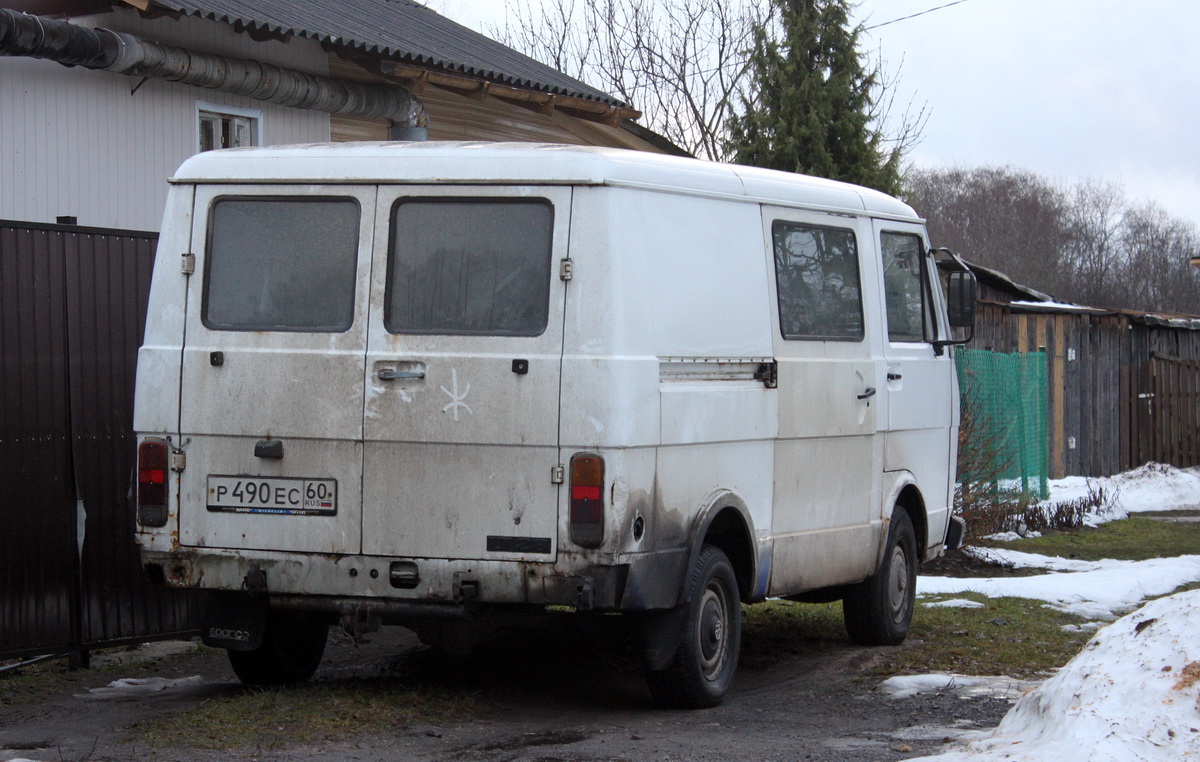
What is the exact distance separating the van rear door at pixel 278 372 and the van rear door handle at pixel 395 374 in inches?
4.3

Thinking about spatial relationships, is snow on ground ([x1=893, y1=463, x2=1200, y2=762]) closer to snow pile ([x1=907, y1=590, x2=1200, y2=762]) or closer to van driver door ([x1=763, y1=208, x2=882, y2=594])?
snow pile ([x1=907, y1=590, x2=1200, y2=762])

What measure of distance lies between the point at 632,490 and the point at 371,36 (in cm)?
870

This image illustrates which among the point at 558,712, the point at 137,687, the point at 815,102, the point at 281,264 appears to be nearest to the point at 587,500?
the point at 558,712

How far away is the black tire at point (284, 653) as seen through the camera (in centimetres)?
712

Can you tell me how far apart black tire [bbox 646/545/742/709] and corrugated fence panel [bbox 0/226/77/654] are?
3222mm

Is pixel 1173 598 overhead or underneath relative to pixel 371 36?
underneath

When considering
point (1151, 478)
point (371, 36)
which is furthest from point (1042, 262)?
point (371, 36)

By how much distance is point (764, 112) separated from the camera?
29781 mm

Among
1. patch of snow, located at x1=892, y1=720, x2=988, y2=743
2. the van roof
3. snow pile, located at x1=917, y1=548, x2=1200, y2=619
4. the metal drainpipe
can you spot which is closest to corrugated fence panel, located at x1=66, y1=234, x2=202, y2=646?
the van roof

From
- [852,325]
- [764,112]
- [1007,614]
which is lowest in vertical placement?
[1007,614]

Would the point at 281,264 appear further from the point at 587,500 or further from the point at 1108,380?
the point at 1108,380

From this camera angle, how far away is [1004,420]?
14961 mm

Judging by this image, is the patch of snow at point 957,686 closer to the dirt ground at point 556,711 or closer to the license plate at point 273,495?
the dirt ground at point 556,711

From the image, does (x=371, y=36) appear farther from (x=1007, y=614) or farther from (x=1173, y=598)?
(x=1173, y=598)
